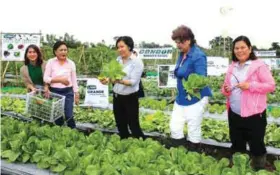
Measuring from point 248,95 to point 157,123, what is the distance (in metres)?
2.02

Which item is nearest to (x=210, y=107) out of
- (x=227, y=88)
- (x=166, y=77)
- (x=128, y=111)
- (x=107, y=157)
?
(x=166, y=77)

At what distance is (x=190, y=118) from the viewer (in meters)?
3.45

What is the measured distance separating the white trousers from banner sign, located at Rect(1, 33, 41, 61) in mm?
5671

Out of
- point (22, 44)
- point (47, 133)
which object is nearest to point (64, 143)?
point (47, 133)

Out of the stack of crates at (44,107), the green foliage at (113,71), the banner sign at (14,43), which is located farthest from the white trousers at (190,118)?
the banner sign at (14,43)

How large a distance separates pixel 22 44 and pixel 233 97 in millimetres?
6196

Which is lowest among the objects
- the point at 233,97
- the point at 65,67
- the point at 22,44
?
the point at 233,97

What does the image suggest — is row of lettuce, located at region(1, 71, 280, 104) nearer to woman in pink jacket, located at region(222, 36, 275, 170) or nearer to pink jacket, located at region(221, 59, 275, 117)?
woman in pink jacket, located at region(222, 36, 275, 170)

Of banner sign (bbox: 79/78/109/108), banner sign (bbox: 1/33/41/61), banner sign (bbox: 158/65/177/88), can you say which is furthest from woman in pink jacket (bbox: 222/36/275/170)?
banner sign (bbox: 1/33/41/61)

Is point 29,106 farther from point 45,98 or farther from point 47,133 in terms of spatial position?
point 47,133

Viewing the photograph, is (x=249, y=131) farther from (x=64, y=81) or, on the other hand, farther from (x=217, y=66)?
(x=217, y=66)

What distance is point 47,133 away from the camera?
353 centimetres

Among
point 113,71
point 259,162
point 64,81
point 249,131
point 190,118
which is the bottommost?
point 259,162

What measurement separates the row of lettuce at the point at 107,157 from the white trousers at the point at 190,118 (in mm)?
390
